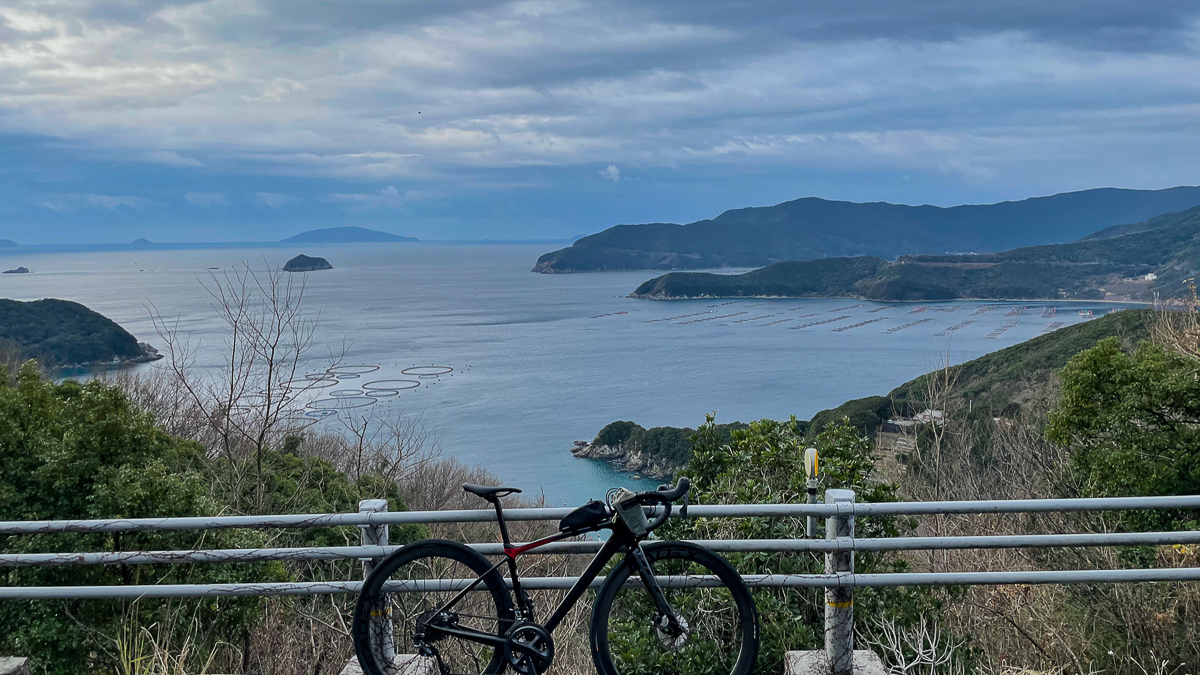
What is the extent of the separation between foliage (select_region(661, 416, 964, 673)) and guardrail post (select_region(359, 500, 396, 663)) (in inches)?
73.9

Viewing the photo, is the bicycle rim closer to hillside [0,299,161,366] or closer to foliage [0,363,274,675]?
foliage [0,363,274,675]

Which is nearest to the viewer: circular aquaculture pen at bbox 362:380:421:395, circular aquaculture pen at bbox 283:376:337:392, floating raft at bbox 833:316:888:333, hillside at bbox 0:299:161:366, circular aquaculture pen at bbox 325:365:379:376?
circular aquaculture pen at bbox 283:376:337:392

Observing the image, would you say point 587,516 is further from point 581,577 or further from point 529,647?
point 529,647

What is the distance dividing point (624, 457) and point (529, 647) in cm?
5586

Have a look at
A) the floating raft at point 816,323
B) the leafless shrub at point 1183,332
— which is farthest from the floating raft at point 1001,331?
the leafless shrub at point 1183,332

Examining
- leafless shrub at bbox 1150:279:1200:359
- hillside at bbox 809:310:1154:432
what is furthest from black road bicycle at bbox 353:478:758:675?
hillside at bbox 809:310:1154:432

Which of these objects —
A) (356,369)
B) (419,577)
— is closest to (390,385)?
(356,369)

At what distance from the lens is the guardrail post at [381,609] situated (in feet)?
13.1

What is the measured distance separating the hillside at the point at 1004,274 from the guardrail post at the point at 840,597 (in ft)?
339

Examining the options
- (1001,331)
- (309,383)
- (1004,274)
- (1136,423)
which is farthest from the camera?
(1004,274)

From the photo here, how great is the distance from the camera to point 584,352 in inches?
4003

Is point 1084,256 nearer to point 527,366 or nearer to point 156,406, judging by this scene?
point 527,366

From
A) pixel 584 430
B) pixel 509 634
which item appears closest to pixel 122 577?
pixel 509 634

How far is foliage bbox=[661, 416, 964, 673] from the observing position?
476cm
